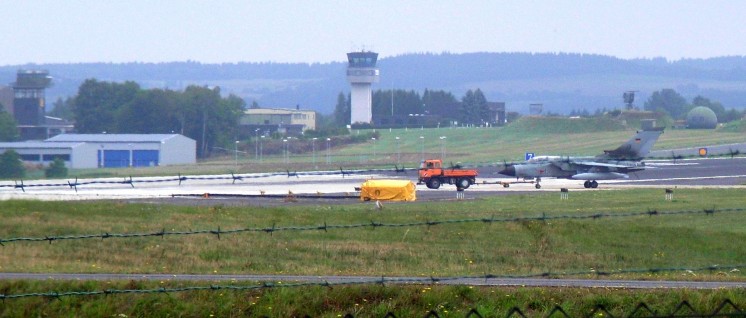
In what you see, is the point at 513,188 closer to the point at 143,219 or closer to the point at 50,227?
the point at 143,219

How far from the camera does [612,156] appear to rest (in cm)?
5419

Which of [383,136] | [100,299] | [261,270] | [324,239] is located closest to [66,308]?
[100,299]

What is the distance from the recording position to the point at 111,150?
65625 mm

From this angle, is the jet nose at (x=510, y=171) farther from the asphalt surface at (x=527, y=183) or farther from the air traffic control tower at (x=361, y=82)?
the air traffic control tower at (x=361, y=82)

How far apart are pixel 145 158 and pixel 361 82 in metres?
65.0

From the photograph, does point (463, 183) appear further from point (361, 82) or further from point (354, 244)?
point (361, 82)

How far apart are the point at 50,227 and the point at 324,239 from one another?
24.6 ft

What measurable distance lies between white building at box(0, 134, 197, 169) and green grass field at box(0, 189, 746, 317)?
96.5ft

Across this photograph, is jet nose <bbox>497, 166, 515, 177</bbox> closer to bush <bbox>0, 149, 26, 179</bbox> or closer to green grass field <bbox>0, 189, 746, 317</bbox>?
green grass field <bbox>0, 189, 746, 317</bbox>

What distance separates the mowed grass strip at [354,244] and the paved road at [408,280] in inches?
31.1

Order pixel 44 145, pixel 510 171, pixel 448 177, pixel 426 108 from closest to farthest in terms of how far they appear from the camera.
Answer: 1. pixel 448 177
2. pixel 510 171
3. pixel 44 145
4. pixel 426 108

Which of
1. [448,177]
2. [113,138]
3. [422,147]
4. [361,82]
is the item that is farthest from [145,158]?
[361,82]

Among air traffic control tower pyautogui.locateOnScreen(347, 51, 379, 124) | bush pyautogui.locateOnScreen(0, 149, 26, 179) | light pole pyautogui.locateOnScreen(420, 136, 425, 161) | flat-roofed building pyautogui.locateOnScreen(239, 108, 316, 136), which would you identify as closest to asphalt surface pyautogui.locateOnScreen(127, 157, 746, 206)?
light pole pyautogui.locateOnScreen(420, 136, 425, 161)

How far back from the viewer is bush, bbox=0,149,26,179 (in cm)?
5431
